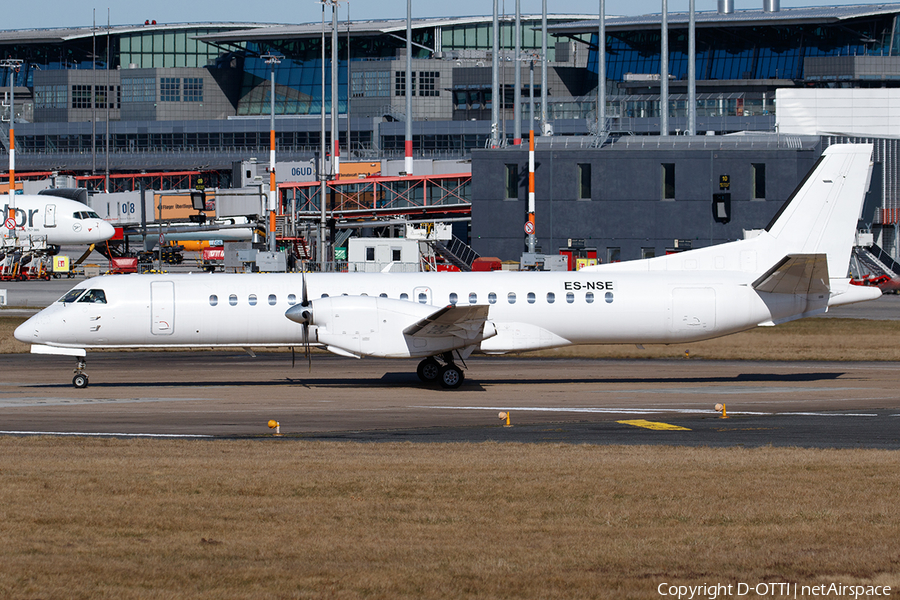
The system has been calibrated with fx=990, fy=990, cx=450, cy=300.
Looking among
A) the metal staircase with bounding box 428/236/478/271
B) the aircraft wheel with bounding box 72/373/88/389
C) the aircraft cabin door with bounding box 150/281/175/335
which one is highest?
the metal staircase with bounding box 428/236/478/271

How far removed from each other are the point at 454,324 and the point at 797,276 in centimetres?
952

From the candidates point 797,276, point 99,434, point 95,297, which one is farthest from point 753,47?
point 99,434

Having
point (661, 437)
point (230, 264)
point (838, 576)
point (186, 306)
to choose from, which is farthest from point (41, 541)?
point (230, 264)

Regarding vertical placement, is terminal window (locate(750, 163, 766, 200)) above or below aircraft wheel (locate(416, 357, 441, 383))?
above

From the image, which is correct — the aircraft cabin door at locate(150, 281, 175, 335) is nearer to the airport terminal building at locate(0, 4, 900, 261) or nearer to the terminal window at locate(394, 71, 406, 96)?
the airport terminal building at locate(0, 4, 900, 261)

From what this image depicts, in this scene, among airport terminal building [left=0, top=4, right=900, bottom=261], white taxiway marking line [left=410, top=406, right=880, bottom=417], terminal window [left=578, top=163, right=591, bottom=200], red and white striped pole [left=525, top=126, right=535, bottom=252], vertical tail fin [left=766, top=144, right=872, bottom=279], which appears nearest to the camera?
white taxiway marking line [left=410, top=406, right=880, bottom=417]

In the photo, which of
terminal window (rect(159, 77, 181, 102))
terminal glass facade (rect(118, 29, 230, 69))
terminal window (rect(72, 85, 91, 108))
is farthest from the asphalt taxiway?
terminal glass facade (rect(118, 29, 230, 69))

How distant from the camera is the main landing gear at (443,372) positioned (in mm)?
27422

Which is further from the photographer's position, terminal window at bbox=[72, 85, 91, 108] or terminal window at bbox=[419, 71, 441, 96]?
terminal window at bbox=[72, 85, 91, 108]

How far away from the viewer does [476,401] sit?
25156 mm

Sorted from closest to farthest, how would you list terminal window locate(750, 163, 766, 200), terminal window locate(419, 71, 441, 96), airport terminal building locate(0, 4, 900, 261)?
1. terminal window locate(750, 163, 766, 200)
2. airport terminal building locate(0, 4, 900, 261)
3. terminal window locate(419, 71, 441, 96)

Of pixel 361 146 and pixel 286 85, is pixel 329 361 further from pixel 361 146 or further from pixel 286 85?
pixel 286 85

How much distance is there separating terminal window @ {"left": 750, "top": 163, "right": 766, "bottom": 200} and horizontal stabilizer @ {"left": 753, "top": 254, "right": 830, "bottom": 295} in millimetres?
37265

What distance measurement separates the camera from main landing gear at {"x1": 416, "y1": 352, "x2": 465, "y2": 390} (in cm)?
2742
